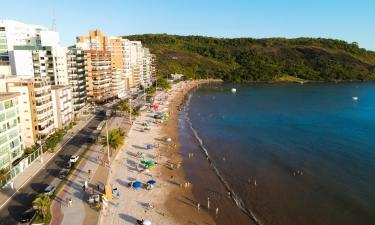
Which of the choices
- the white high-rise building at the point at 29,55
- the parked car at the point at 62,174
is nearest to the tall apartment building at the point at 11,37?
the white high-rise building at the point at 29,55

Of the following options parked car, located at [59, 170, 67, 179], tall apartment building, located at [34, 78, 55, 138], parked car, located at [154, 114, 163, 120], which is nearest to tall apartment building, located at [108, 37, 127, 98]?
parked car, located at [154, 114, 163, 120]

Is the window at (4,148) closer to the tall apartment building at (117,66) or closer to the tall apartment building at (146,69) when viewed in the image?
the tall apartment building at (117,66)

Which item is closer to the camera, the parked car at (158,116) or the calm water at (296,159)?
the calm water at (296,159)

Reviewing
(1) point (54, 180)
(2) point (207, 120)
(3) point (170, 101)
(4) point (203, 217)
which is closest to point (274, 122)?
(2) point (207, 120)

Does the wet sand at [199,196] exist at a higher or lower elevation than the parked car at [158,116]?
lower

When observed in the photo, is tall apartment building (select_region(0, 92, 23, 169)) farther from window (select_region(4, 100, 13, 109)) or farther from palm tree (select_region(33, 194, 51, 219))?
palm tree (select_region(33, 194, 51, 219))

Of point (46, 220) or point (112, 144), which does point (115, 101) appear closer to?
point (112, 144)

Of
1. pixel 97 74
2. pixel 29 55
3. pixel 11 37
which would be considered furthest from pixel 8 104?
pixel 97 74
